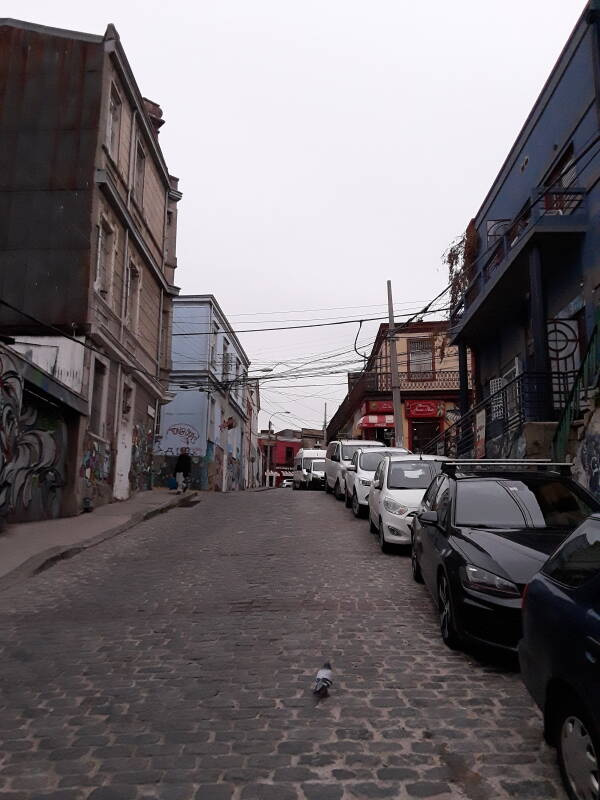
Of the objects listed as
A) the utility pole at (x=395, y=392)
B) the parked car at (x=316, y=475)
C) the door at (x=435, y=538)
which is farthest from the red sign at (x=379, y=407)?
the door at (x=435, y=538)

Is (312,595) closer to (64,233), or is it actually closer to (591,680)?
(591,680)

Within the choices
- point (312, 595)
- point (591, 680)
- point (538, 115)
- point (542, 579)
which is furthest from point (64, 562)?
point (538, 115)

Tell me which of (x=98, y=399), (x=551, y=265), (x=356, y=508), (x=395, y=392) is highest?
(x=551, y=265)

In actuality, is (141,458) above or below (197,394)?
below

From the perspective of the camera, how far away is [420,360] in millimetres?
36906

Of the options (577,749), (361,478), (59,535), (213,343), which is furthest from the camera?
(213,343)

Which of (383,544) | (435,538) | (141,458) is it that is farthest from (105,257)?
(435,538)

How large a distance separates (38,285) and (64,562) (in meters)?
8.42

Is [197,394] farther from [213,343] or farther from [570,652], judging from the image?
[570,652]

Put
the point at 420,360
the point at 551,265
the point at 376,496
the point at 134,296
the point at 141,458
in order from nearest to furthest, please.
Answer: the point at 376,496 < the point at 551,265 < the point at 134,296 < the point at 141,458 < the point at 420,360

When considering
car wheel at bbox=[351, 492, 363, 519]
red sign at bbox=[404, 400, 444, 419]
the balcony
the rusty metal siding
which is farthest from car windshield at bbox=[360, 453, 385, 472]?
red sign at bbox=[404, 400, 444, 419]

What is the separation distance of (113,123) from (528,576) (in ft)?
58.3

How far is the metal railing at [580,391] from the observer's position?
11.4m

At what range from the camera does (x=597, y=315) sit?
41.1ft
